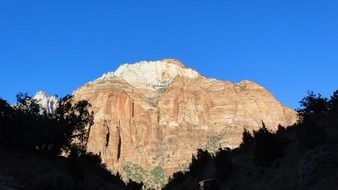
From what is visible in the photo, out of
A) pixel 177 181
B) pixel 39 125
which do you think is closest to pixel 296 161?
pixel 39 125

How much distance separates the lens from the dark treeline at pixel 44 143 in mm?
33844

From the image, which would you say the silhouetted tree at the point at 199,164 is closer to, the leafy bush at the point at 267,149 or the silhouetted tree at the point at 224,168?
the silhouetted tree at the point at 224,168

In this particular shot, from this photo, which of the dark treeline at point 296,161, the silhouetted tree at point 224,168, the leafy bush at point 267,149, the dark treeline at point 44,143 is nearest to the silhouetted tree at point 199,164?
the dark treeline at point 296,161

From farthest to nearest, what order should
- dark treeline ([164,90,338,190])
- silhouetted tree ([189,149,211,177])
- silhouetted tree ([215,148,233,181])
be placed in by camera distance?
1. silhouetted tree ([189,149,211,177])
2. silhouetted tree ([215,148,233,181])
3. dark treeline ([164,90,338,190])

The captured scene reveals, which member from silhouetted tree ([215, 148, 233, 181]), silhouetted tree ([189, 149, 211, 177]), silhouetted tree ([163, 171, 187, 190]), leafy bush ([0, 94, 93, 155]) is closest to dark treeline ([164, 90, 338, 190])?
silhouetted tree ([215, 148, 233, 181])

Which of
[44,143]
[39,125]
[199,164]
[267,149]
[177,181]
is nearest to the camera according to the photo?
[267,149]

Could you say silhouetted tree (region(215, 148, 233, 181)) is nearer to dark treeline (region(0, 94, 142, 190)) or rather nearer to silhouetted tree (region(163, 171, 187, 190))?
dark treeline (region(0, 94, 142, 190))

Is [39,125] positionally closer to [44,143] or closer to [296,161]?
[44,143]

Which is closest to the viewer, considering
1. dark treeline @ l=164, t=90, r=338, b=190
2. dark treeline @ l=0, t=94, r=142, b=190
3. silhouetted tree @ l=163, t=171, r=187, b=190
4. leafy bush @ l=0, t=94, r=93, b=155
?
dark treeline @ l=164, t=90, r=338, b=190

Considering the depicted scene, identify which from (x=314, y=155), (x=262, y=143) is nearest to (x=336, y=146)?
(x=314, y=155)

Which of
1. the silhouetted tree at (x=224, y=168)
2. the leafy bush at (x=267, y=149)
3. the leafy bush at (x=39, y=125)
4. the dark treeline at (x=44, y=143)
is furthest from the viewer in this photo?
the leafy bush at (x=39, y=125)

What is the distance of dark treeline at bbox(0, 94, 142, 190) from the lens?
3384cm

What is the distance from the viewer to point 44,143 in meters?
46.4

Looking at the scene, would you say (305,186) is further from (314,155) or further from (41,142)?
(41,142)
